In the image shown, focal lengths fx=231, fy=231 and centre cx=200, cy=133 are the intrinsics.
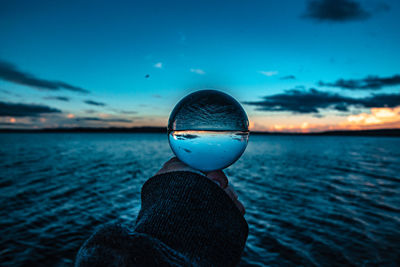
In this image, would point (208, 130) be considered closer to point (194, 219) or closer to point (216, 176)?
point (216, 176)

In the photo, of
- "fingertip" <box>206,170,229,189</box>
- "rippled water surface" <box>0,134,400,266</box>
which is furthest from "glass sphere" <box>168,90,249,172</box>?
A: "rippled water surface" <box>0,134,400,266</box>

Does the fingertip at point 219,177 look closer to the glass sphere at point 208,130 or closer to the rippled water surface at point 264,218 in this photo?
the glass sphere at point 208,130

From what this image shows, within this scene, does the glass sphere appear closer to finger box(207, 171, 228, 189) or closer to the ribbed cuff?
finger box(207, 171, 228, 189)

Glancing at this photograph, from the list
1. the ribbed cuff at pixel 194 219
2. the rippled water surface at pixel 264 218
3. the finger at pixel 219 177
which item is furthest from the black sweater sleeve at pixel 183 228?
the rippled water surface at pixel 264 218

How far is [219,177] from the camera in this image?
195cm

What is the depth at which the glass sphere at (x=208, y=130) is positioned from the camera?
6.80ft

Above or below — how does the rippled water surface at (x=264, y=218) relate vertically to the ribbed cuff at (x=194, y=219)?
below

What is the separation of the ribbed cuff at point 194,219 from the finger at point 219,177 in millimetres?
284

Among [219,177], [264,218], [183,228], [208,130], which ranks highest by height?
[208,130]

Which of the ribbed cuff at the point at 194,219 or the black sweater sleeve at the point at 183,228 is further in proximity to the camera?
the ribbed cuff at the point at 194,219

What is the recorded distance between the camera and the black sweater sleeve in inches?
40.2

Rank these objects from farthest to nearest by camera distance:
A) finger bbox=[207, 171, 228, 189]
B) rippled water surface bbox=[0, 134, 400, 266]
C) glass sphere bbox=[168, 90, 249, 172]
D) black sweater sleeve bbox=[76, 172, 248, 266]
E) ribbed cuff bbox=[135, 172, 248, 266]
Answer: rippled water surface bbox=[0, 134, 400, 266] → glass sphere bbox=[168, 90, 249, 172] → finger bbox=[207, 171, 228, 189] → ribbed cuff bbox=[135, 172, 248, 266] → black sweater sleeve bbox=[76, 172, 248, 266]

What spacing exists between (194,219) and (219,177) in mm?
563

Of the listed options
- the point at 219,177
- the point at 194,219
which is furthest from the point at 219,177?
the point at 194,219
